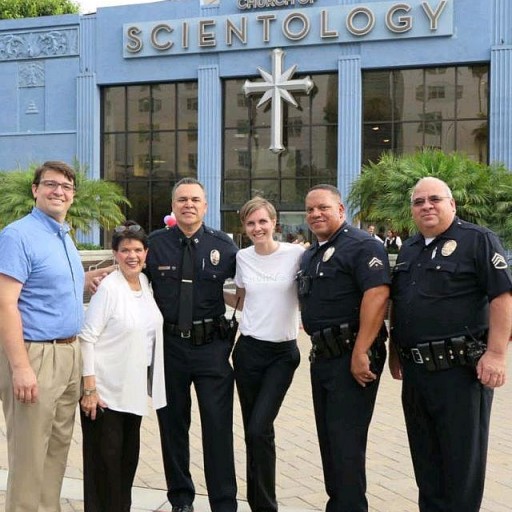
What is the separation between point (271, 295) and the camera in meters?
4.20

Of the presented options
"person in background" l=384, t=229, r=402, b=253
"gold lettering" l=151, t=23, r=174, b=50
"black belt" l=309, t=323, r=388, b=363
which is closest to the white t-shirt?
"black belt" l=309, t=323, r=388, b=363

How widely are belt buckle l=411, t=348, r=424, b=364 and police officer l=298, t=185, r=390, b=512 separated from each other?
8.3 inches

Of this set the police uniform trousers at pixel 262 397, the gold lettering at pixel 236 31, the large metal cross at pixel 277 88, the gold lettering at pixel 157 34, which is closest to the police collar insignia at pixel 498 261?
the police uniform trousers at pixel 262 397

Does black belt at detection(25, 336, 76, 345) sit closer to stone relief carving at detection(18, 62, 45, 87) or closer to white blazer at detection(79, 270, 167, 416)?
white blazer at detection(79, 270, 167, 416)

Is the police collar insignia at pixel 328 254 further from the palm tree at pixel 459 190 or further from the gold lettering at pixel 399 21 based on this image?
the gold lettering at pixel 399 21

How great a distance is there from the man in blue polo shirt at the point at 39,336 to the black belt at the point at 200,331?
66 centimetres

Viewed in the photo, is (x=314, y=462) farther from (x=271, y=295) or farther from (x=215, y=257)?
(x=215, y=257)

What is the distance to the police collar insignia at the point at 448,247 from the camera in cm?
366

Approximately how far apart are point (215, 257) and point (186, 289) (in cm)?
29

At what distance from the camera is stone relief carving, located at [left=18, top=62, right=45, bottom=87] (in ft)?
86.8

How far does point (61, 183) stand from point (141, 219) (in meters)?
22.6

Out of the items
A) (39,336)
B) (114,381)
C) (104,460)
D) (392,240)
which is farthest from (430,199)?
(392,240)

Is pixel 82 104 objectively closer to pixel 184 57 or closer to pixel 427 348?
pixel 184 57

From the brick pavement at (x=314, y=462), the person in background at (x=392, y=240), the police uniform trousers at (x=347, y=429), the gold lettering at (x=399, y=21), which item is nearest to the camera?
the police uniform trousers at (x=347, y=429)
